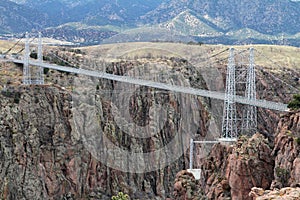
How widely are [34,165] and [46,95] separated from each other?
9.63 metres

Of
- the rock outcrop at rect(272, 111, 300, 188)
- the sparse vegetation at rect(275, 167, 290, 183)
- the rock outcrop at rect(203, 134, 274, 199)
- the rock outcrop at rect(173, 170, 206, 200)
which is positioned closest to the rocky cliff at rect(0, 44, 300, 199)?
the rock outcrop at rect(173, 170, 206, 200)

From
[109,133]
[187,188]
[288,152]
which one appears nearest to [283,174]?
[288,152]

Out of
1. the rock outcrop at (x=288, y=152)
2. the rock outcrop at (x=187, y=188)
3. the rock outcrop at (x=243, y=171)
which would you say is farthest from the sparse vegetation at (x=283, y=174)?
the rock outcrop at (x=187, y=188)

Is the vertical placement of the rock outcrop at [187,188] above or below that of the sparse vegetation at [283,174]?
below

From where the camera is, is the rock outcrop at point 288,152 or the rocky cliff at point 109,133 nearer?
the rock outcrop at point 288,152

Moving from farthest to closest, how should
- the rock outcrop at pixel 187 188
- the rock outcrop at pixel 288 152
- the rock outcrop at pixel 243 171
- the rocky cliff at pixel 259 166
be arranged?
the rock outcrop at pixel 187 188
the rock outcrop at pixel 243 171
the rocky cliff at pixel 259 166
the rock outcrop at pixel 288 152

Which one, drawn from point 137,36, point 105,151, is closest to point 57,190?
point 105,151

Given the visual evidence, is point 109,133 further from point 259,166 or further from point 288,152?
point 288,152

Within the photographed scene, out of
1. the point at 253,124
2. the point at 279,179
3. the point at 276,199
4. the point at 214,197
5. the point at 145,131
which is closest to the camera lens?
the point at 276,199

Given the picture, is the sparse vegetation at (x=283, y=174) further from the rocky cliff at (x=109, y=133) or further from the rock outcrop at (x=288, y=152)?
Result: the rocky cliff at (x=109, y=133)

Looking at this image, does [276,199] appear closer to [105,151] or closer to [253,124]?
[253,124]

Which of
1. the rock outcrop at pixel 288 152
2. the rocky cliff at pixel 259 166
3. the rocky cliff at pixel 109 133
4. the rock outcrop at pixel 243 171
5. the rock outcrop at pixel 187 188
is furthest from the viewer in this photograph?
the rocky cliff at pixel 109 133

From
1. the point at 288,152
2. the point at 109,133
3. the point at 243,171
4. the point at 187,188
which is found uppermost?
the point at 288,152

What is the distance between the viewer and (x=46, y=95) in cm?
6391
